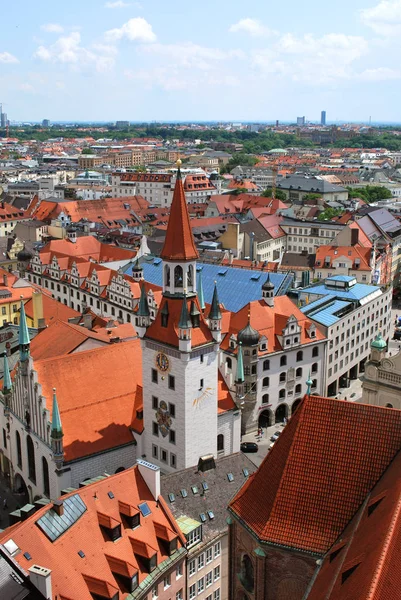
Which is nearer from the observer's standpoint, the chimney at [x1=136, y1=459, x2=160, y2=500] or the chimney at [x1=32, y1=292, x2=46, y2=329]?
the chimney at [x1=136, y1=459, x2=160, y2=500]

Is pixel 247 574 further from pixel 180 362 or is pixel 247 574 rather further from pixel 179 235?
pixel 179 235

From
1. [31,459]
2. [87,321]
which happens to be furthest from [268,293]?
[31,459]

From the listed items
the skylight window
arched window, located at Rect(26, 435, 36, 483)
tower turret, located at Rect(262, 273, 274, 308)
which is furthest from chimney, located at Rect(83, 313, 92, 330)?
the skylight window

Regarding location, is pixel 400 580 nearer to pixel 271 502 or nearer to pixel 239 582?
pixel 271 502

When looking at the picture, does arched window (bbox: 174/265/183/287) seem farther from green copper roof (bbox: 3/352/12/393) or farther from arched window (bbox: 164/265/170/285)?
green copper roof (bbox: 3/352/12/393)

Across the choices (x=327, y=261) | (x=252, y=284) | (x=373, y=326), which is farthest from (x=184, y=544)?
(x=327, y=261)
